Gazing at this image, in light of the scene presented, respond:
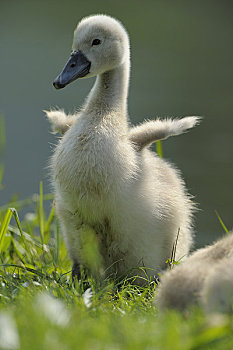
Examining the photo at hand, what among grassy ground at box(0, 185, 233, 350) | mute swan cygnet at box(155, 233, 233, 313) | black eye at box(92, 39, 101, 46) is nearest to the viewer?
grassy ground at box(0, 185, 233, 350)

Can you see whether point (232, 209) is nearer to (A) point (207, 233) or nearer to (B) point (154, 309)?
(A) point (207, 233)

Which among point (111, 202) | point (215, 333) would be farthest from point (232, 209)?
point (215, 333)

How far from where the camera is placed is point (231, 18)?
51.8 ft

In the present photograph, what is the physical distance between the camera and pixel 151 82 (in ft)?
37.9

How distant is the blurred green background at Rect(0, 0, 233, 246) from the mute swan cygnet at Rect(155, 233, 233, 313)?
3.57 m

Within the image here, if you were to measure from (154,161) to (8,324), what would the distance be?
6.97ft

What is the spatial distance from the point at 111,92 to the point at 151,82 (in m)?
7.74

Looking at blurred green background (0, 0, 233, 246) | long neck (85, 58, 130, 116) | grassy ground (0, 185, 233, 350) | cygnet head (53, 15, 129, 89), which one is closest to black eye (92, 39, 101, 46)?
cygnet head (53, 15, 129, 89)

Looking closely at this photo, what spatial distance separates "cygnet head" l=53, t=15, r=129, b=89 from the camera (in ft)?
12.9

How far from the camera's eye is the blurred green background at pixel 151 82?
796 cm

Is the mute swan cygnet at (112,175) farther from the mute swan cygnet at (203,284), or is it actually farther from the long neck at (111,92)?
the mute swan cygnet at (203,284)

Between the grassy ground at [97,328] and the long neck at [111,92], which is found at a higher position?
the long neck at [111,92]

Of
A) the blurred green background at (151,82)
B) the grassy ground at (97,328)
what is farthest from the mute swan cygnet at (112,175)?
the blurred green background at (151,82)

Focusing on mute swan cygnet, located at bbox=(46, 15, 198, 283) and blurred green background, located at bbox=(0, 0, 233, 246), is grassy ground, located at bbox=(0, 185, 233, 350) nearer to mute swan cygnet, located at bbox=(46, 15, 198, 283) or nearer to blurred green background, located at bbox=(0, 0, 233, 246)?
mute swan cygnet, located at bbox=(46, 15, 198, 283)
